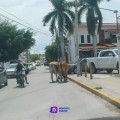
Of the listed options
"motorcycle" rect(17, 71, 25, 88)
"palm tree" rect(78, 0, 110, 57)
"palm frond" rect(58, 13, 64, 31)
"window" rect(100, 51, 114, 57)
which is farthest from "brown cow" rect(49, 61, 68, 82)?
"palm frond" rect(58, 13, 64, 31)

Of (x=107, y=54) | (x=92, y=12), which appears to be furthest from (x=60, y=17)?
(x=107, y=54)

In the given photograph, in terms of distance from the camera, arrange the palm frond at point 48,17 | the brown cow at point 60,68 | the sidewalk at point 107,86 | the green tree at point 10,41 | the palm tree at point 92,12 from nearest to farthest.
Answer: the sidewalk at point 107,86 < the brown cow at point 60,68 < the green tree at point 10,41 < the palm tree at point 92,12 < the palm frond at point 48,17

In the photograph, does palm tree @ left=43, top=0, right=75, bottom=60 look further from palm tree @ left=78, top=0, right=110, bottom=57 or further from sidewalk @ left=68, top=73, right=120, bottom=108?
sidewalk @ left=68, top=73, right=120, bottom=108

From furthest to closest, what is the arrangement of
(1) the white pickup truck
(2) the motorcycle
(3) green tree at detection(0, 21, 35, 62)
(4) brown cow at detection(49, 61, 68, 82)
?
(3) green tree at detection(0, 21, 35, 62) < (1) the white pickup truck < (4) brown cow at detection(49, 61, 68, 82) < (2) the motorcycle

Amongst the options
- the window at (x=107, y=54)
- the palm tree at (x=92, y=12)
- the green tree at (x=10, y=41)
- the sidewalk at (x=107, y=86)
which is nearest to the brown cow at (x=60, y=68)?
the sidewalk at (x=107, y=86)

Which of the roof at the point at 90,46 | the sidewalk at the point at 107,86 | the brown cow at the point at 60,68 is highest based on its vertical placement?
the roof at the point at 90,46

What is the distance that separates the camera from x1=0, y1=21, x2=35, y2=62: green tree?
5891cm

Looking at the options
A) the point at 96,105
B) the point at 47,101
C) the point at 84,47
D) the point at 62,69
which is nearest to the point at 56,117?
the point at 96,105

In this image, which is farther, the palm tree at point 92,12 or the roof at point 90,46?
the roof at point 90,46

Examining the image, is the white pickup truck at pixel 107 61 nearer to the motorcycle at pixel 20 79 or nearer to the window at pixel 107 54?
the window at pixel 107 54

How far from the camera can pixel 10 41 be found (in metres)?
58.7

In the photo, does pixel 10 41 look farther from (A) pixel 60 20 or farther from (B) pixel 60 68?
(B) pixel 60 68

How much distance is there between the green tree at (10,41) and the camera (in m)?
58.9

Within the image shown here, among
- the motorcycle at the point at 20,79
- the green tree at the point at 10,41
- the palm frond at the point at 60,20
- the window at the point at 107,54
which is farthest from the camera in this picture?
the palm frond at the point at 60,20
